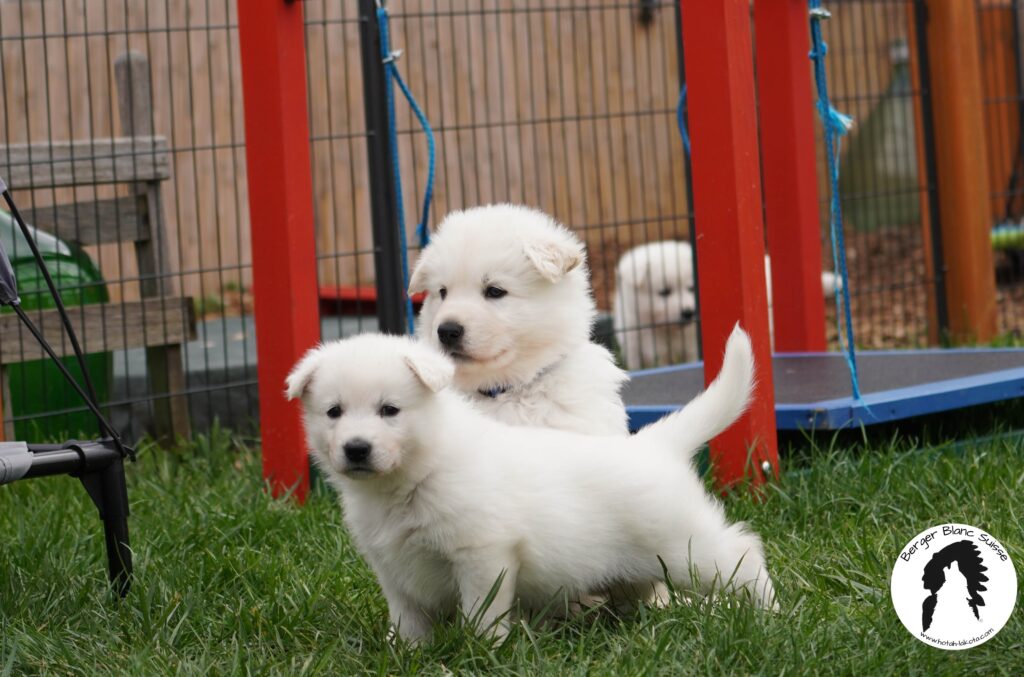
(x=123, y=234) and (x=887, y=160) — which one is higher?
(x=887, y=160)

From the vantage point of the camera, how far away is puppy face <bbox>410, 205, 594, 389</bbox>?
127 inches

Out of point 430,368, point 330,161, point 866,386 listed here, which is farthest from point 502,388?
point 330,161

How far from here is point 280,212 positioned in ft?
14.1

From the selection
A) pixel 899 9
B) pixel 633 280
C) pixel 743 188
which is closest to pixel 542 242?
pixel 743 188

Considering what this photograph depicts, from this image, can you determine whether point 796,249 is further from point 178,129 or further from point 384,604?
point 178,129

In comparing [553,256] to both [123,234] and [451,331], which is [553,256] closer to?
[451,331]

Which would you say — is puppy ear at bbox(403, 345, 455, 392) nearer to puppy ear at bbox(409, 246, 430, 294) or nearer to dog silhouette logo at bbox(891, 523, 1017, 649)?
puppy ear at bbox(409, 246, 430, 294)

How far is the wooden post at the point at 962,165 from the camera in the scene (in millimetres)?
7082

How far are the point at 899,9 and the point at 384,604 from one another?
10.8 m

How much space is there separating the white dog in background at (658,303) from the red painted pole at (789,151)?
69.3 inches

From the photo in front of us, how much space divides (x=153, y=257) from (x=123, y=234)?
6.4 inches

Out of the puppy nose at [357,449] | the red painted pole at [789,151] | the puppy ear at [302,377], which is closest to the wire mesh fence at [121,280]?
the red painted pole at [789,151]

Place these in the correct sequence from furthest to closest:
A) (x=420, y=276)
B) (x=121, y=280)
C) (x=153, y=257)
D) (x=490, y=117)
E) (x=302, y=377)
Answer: (x=490, y=117)
(x=153, y=257)
(x=121, y=280)
(x=420, y=276)
(x=302, y=377)

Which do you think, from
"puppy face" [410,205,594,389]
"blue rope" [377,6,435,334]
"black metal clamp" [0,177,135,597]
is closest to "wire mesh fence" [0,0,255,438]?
"blue rope" [377,6,435,334]
